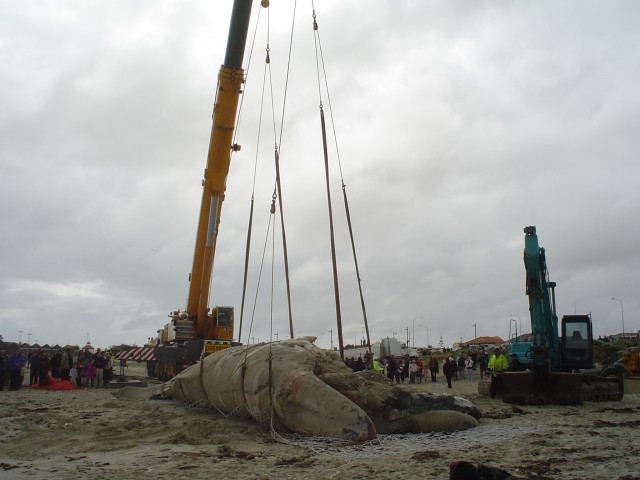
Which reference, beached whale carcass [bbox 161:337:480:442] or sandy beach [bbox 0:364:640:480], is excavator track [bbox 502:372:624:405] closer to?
sandy beach [bbox 0:364:640:480]

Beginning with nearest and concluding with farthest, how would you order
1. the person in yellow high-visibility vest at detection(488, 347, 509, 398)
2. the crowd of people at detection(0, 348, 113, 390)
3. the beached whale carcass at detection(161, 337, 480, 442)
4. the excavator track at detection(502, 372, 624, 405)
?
the beached whale carcass at detection(161, 337, 480, 442)
the excavator track at detection(502, 372, 624, 405)
the person in yellow high-visibility vest at detection(488, 347, 509, 398)
the crowd of people at detection(0, 348, 113, 390)

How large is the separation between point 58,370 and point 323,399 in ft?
57.3

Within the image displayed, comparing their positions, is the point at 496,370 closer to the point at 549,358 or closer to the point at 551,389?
the point at 549,358

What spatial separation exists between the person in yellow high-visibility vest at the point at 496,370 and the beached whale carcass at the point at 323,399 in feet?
18.3

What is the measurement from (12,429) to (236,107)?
459 inches

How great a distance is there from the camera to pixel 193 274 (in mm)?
19438

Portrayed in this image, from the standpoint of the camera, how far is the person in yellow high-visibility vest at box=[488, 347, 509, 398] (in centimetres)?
1438

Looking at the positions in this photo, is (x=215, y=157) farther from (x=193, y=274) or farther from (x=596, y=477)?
(x=596, y=477)

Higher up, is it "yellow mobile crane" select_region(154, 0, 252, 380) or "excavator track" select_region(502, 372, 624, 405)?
"yellow mobile crane" select_region(154, 0, 252, 380)

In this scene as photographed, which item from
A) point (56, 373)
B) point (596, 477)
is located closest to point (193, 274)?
point (56, 373)

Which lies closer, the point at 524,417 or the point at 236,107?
the point at 524,417

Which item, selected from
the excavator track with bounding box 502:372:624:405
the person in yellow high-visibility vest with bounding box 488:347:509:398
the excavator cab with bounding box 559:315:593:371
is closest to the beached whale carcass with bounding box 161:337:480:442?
the excavator track with bounding box 502:372:624:405

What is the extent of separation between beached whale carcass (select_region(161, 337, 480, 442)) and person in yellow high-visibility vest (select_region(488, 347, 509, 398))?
5.56 m

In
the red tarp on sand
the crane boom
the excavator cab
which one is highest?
the crane boom
